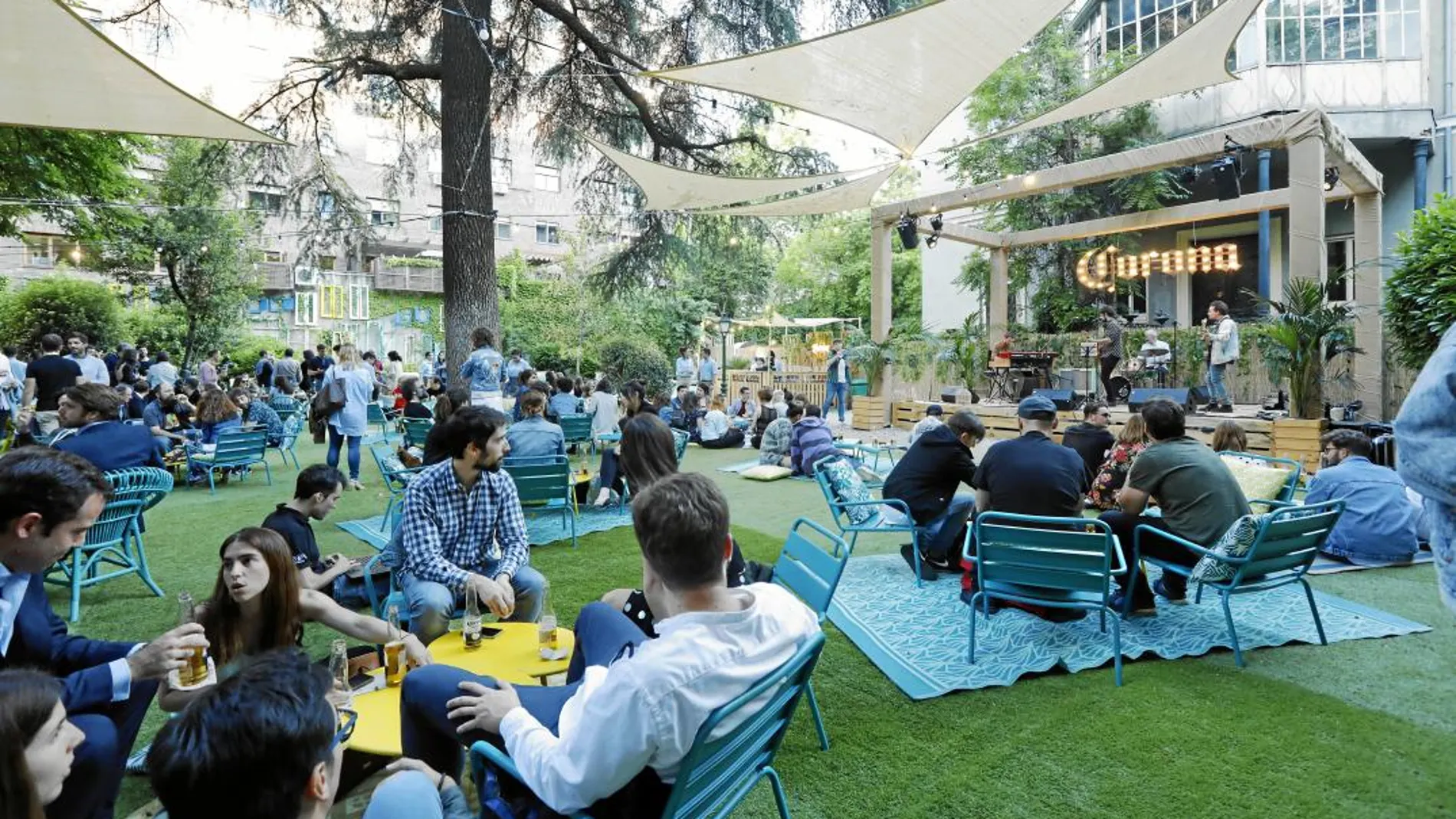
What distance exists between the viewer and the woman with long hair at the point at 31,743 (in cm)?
129

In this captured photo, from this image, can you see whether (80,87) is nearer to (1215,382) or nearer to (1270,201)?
(1270,201)

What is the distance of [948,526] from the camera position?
5.25m

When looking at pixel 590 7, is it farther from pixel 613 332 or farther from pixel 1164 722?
pixel 613 332

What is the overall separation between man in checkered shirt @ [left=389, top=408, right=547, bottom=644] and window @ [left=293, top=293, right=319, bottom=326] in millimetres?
33332

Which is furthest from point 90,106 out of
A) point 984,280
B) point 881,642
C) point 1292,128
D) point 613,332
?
point 613,332

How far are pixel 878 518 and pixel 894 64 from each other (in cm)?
389

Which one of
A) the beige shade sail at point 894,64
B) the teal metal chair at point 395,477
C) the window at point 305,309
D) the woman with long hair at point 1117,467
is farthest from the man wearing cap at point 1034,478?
the window at point 305,309

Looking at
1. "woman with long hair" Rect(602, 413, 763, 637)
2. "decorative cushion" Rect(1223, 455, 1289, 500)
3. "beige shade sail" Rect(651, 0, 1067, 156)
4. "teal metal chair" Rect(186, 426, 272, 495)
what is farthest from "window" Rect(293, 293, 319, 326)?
"decorative cushion" Rect(1223, 455, 1289, 500)

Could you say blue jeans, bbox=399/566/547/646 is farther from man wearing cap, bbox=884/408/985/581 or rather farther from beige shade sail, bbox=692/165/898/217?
beige shade sail, bbox=692/165/898/217

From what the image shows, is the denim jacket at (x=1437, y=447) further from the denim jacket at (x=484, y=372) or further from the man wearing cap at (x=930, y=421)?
the denim jacket at (x=484, y=372)

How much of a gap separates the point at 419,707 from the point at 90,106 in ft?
19.5

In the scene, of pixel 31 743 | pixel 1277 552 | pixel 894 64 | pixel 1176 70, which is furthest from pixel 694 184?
pixel 31 743

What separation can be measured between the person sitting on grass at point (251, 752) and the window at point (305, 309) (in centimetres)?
3546

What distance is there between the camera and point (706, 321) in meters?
27.5
